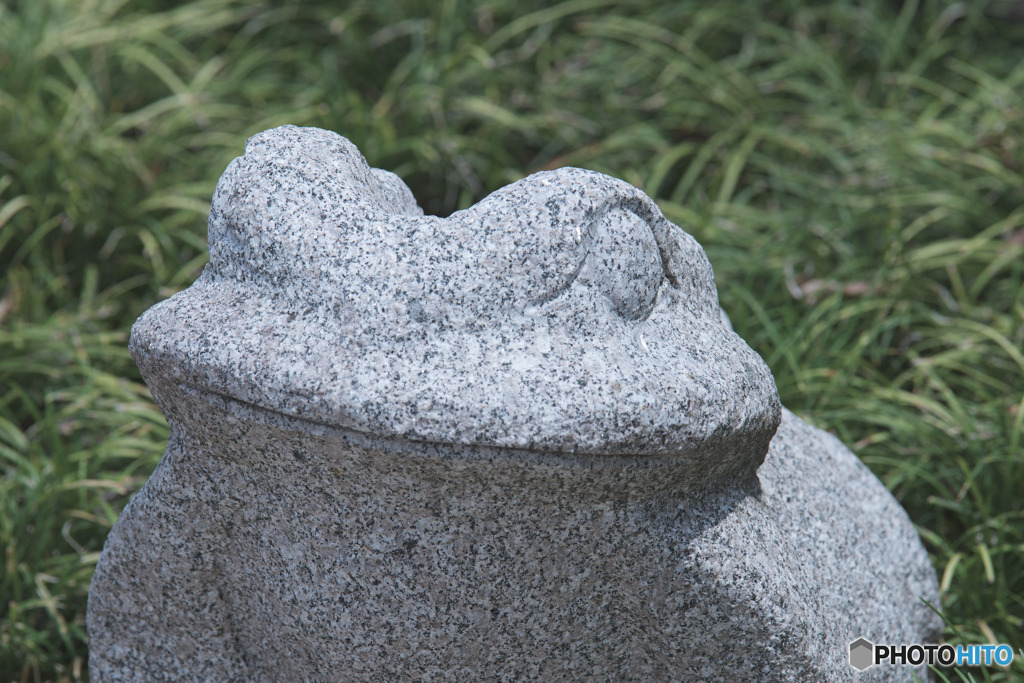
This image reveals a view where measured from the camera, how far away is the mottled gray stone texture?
3.67 feet

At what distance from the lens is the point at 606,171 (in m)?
3.21

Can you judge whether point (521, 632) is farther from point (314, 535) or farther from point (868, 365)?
point (868, 365)

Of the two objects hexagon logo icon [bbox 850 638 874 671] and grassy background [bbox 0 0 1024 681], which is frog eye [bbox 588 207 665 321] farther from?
grassy background [bbox 0 0 1024 681]

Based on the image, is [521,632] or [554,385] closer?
[554,385]

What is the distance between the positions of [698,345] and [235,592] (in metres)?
0.75

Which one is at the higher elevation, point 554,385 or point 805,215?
point 554,385

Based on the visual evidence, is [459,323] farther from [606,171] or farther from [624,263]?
[606,171]

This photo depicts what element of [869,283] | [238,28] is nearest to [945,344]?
[869,283]

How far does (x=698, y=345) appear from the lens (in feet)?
4.11

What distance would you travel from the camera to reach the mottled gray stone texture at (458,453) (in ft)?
3.67
